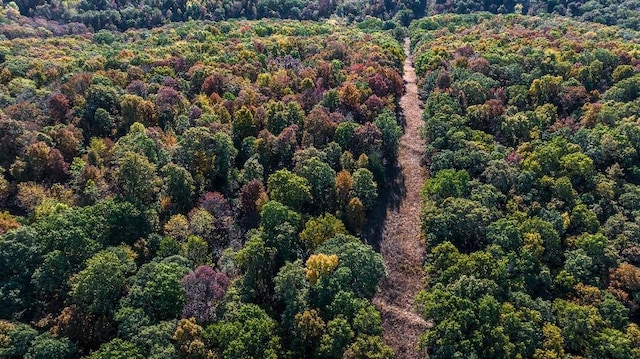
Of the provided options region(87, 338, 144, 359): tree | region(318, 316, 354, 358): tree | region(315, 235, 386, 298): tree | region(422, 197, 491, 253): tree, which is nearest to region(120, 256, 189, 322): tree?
region(87, 338, 144, 359): tree

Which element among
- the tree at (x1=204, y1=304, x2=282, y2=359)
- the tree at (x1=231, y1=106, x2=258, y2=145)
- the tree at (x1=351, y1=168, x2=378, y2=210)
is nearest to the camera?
the tree at (x1=204, y1=304, x2=282, y2=359)

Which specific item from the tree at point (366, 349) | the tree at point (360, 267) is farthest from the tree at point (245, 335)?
the tree at point (360, 267)

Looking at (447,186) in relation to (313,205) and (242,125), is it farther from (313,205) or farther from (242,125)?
(242,125)

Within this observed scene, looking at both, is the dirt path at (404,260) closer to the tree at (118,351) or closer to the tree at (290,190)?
the tree at (290,190)

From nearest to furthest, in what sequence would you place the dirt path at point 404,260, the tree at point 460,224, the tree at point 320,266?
the tree at point 320,266, the dirt path at point 404,260, the tree at point 460,224

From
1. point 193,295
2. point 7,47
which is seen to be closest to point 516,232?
point 193,295

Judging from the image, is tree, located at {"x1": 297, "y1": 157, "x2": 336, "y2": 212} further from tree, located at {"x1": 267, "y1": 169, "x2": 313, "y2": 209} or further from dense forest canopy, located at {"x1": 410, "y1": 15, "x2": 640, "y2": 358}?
dense forest canopy, located at {"x1": 410, "y1": 15, "x2": 640, "y2": 358}

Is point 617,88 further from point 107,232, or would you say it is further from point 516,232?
point 107,232
